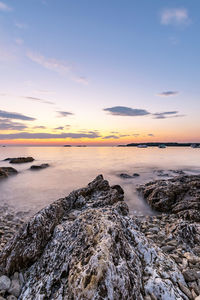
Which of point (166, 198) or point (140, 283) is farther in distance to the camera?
point (166, 198)

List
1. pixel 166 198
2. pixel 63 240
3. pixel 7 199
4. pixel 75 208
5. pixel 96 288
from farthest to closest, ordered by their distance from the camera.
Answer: pixel 7 199 < pixel 166 198 < pixel 75 208 < pixel 63 240 < pixel 96 288

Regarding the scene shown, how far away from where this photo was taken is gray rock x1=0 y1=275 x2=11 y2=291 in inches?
128

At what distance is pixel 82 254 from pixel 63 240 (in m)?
1.05

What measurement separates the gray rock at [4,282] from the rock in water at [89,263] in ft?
0.57

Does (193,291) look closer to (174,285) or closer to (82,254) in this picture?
(174,285)

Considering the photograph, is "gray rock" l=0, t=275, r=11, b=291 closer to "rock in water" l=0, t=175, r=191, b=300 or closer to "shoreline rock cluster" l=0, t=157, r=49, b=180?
"rock in water" l=0, t=175, r=191, b=300

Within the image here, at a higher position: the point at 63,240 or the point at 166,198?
the point at 63,240

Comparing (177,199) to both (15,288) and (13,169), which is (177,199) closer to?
(15,288)

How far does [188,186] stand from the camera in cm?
1104

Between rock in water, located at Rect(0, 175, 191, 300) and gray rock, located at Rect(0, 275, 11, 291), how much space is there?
0.17 metres

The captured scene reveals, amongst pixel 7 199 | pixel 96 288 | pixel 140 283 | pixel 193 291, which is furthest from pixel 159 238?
pixel 7 199

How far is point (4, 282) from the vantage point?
335 cm

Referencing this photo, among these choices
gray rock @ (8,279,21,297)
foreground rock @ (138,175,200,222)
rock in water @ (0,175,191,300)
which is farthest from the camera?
foreground rock @ (138,175,200,222)

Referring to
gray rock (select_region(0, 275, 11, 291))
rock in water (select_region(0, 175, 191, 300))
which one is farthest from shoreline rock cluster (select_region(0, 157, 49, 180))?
gray rock (select_region(0, 275, 11, 291))
